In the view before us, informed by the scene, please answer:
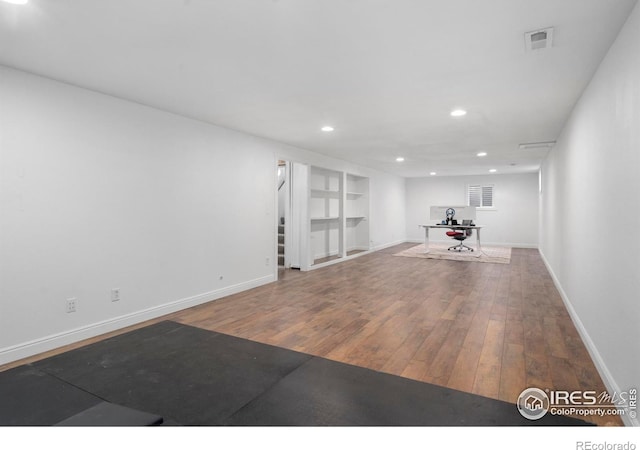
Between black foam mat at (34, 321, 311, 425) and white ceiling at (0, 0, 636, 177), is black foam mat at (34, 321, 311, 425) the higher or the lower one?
the lower one

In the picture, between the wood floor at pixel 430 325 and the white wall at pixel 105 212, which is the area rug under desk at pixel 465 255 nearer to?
the wood floor at pixel 430 325

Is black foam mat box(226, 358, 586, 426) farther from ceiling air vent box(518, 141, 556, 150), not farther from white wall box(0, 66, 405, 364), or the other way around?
ceiling air vent box(518, 141, 556, 150)

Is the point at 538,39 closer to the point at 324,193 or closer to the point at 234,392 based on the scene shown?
the point at 234,392

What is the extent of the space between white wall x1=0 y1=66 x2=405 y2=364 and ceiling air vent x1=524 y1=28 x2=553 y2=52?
350 centimetres

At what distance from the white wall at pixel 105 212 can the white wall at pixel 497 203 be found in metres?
8.18

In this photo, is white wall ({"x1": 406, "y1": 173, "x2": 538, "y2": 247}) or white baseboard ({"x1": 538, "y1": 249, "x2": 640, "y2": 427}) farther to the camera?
white wall ({"x1": 406, "y1": 173, "x2": 538, "y2": 247})

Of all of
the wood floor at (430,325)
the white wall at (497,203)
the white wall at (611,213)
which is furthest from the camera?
the white wall at (497,203)

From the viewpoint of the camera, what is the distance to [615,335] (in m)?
2.12

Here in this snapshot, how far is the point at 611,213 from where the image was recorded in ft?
7.30

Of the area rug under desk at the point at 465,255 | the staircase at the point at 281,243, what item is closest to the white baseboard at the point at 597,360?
the area rug under desk at the point at 465,255

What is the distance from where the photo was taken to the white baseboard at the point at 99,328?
8.93ft

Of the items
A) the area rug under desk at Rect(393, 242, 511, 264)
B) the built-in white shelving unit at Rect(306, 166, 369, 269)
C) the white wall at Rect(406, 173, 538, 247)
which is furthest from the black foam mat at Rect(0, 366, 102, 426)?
the white wall at Rect(406, 173, 538, 247)

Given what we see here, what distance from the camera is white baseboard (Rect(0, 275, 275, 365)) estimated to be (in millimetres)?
2721
